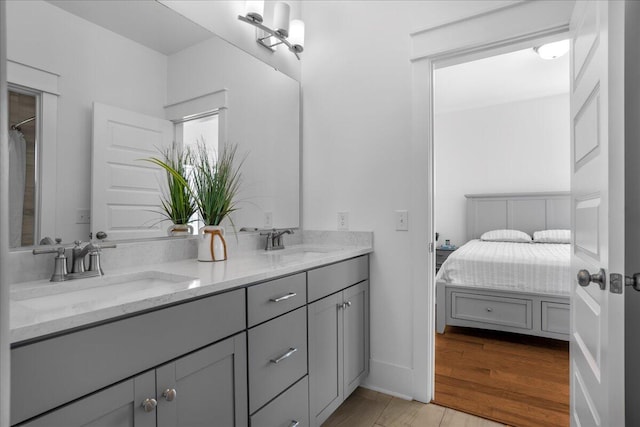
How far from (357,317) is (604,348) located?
1192 millimetres

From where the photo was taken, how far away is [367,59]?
2.13 meters

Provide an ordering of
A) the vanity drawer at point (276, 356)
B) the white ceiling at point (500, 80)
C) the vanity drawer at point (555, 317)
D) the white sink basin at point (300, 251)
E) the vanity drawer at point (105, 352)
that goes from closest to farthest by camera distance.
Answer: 1. the vanity drawer at point (105, 352)
2. the vanity drawer at point (276, 356)
3. the white sink basin at point (300, 251)
4. the vanity drawer at point (555, 317)
5. the white ceiling at point (500, 80)

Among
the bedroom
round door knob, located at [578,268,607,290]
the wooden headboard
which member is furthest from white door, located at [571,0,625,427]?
the wooden headboard

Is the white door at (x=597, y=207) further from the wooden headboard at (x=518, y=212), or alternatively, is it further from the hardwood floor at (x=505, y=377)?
the wooden headboard at (x=518, y=212)

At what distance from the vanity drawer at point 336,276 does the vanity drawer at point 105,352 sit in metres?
0.54

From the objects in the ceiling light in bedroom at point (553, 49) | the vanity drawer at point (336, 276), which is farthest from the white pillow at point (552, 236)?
the vanity drawer at point (336, 276)

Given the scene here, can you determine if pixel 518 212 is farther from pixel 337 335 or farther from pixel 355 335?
pixel 337 335

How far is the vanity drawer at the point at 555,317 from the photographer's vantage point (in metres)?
2.62

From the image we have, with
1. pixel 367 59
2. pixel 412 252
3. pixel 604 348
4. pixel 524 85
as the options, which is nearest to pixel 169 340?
pixel 604 348

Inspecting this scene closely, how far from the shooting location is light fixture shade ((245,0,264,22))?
1.86 m

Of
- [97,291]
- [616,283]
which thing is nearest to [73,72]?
[97,291]

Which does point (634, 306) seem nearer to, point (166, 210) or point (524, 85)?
point (166, 210)

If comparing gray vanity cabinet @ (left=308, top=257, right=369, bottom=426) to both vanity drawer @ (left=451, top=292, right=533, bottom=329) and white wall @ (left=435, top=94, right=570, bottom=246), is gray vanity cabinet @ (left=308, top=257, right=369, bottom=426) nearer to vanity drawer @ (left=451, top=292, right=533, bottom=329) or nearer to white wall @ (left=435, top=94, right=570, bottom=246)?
vanity drawer @ (left=451, top=292, right=533, bottom=329)

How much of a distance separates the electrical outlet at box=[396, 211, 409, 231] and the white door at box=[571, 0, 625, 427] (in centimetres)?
80
